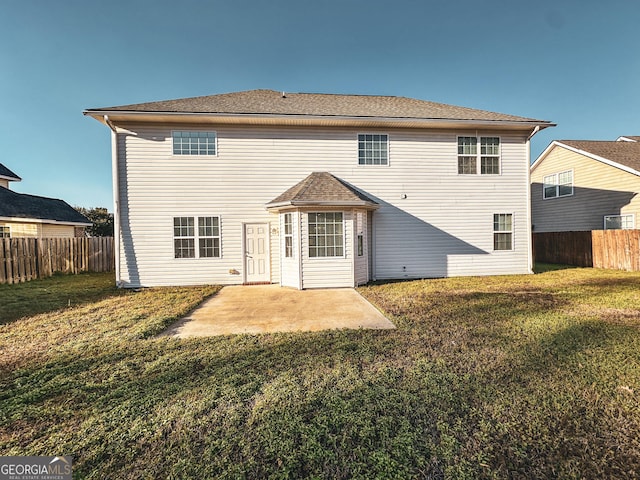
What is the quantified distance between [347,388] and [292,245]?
21.3 feet

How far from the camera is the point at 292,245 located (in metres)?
9.26

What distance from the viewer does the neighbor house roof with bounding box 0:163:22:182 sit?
65.4 ft

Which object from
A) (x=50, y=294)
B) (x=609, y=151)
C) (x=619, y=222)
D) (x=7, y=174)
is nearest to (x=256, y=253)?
(x=50, y=294)

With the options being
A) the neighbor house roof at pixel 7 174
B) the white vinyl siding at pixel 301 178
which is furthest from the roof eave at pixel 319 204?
the neighbor house roof at pixel 7 174

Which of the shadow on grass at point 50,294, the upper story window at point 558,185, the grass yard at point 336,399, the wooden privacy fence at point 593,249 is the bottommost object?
the grass yard at point 336,399

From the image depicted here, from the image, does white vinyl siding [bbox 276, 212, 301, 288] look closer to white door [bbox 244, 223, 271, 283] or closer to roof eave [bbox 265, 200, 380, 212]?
roof eave [bbox 265, 200, 380, 212]

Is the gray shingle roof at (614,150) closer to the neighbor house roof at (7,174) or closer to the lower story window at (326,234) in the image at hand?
the lower story window at (326,234)

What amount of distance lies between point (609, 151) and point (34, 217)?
34.0 meters

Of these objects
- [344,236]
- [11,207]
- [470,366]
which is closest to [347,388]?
[470,366]

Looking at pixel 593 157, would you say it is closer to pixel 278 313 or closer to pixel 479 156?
pixel 479 156

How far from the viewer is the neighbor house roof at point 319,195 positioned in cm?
865

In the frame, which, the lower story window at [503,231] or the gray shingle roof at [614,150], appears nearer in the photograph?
the lower story window at [503,231]

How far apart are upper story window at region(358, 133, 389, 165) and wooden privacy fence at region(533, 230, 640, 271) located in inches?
431

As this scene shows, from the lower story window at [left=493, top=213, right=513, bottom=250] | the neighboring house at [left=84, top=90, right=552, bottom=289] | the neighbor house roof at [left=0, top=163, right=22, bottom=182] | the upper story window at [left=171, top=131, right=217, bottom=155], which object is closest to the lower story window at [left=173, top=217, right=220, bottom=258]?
the neighboring house at [left=84, top=90, right=552, bottom=289]
